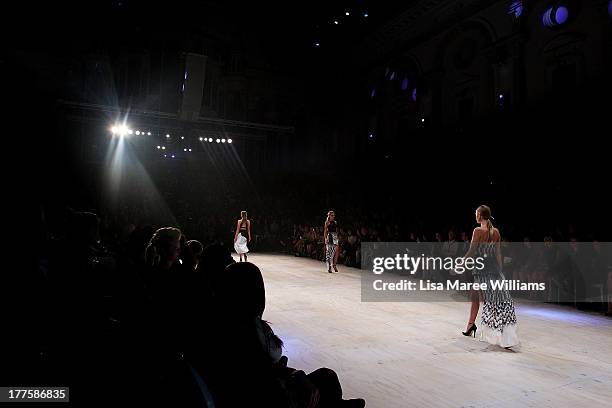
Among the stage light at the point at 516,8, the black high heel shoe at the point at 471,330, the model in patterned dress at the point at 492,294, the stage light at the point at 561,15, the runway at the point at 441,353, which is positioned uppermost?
the stage light at the point at 516,8

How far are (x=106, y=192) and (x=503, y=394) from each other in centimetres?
2698

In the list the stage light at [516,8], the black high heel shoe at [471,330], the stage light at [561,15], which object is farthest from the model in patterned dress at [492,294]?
the stage light at [516,8]

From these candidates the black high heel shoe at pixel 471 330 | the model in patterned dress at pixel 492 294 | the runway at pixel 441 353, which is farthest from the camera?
the black high heel shoe at pixel 471 330

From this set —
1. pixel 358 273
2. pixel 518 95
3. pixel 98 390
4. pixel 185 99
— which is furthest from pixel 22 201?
pixel 185 99

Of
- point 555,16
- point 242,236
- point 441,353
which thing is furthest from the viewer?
point 555,16

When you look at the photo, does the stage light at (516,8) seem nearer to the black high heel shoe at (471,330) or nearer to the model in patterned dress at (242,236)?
the model in patterned dress at (242,236)

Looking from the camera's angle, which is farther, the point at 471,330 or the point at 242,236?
the point at 242,236

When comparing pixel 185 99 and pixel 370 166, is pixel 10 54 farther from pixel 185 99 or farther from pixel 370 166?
pixel 370 166

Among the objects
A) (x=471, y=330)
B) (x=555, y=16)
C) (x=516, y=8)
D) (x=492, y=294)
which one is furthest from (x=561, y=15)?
(x=471, y=330)

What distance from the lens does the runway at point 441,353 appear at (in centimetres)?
328

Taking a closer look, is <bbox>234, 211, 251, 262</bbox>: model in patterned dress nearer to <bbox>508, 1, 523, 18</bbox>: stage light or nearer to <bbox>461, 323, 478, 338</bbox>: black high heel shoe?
<bbox>461, 323, 478, 338</bbox>: black high heel shoe

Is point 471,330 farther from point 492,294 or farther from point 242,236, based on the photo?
point 242,236

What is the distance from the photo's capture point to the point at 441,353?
4352 mm

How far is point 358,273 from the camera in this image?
36.6 feet
